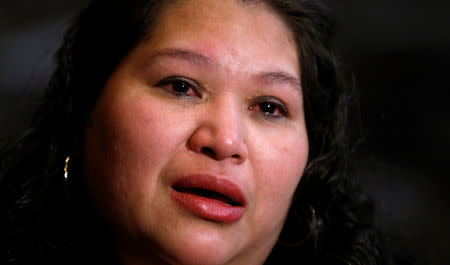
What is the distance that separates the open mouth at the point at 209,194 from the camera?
3.72 feet

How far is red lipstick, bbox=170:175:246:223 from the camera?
1.11m

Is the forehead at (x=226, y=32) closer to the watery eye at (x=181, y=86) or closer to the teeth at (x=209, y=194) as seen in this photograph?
the watery eye at (x=181, y=86)

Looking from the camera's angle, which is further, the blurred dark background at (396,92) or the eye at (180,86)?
the blurred dark background at (396,92)

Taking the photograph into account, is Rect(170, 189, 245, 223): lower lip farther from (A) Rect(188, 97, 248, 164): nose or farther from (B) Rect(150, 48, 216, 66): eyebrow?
(B) Rect(150, 48, 216, 66): eyebrow

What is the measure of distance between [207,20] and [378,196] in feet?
3.28

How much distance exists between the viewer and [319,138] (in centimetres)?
153

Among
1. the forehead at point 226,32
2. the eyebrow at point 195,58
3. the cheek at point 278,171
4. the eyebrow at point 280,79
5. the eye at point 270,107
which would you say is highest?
the forehead at point 226,32

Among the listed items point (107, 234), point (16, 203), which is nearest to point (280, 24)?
point (107, 234)

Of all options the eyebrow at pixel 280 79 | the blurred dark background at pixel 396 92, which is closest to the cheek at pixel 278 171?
the eyebrow at pixel 280 79

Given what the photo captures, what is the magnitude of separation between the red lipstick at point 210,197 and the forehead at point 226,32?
243mm

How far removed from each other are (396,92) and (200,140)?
1076 mm

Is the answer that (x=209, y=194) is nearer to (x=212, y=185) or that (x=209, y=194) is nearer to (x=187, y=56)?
(x=212, y=185)

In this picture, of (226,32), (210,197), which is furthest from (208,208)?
(226,32)

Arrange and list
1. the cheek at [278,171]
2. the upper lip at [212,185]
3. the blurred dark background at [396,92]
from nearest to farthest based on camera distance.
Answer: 1. the upper lip at [212,185]
2. the cheek at [278,171]
3. the blurred dark background at [396,92]
